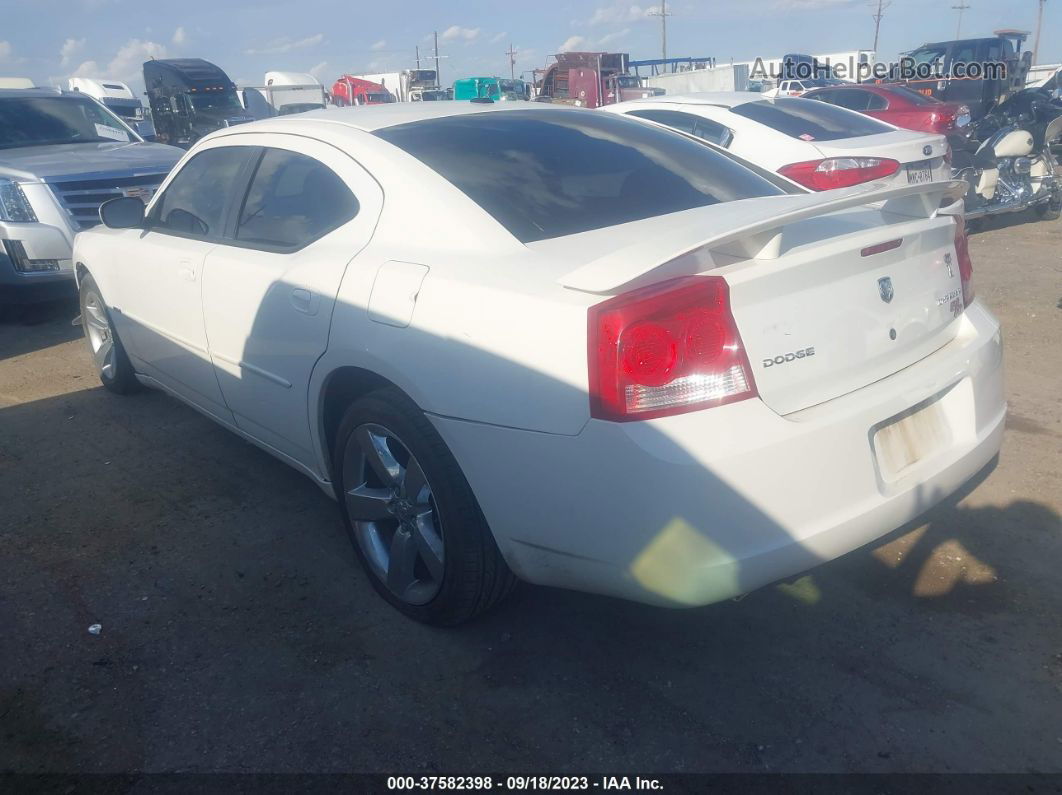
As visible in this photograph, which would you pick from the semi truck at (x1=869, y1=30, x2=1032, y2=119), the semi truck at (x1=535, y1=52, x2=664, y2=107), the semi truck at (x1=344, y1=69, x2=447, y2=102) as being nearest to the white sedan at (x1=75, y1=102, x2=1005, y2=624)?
the semi truck at (x1=869, y1=30, x2=1032, y2=119)

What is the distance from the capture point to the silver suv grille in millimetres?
7305

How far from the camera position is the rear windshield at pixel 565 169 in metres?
2.79

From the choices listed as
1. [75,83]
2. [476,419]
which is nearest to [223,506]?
[476,419]

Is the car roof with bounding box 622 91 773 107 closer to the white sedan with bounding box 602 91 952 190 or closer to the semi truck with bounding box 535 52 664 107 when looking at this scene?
the white sedan with bounding box 602 91 952 190

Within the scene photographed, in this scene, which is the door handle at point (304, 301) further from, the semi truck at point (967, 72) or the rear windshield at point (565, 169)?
the semi truck at point (967, 72)

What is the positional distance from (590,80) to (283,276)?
101 ft

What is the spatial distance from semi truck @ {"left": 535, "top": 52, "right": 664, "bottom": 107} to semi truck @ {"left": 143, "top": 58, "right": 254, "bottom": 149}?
10872mm

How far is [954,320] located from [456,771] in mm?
2017

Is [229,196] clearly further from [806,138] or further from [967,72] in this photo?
[967,72]

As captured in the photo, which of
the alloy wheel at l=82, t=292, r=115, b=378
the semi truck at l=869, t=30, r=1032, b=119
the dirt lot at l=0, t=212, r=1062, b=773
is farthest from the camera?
the semi truck at l=869, t=30, r=1032, b=119

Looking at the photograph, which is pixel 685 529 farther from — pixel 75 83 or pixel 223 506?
pixel 75 83

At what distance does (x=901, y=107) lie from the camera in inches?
557

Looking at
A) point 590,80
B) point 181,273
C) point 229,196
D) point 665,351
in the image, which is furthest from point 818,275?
point 590,80

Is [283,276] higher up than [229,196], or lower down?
lower down
